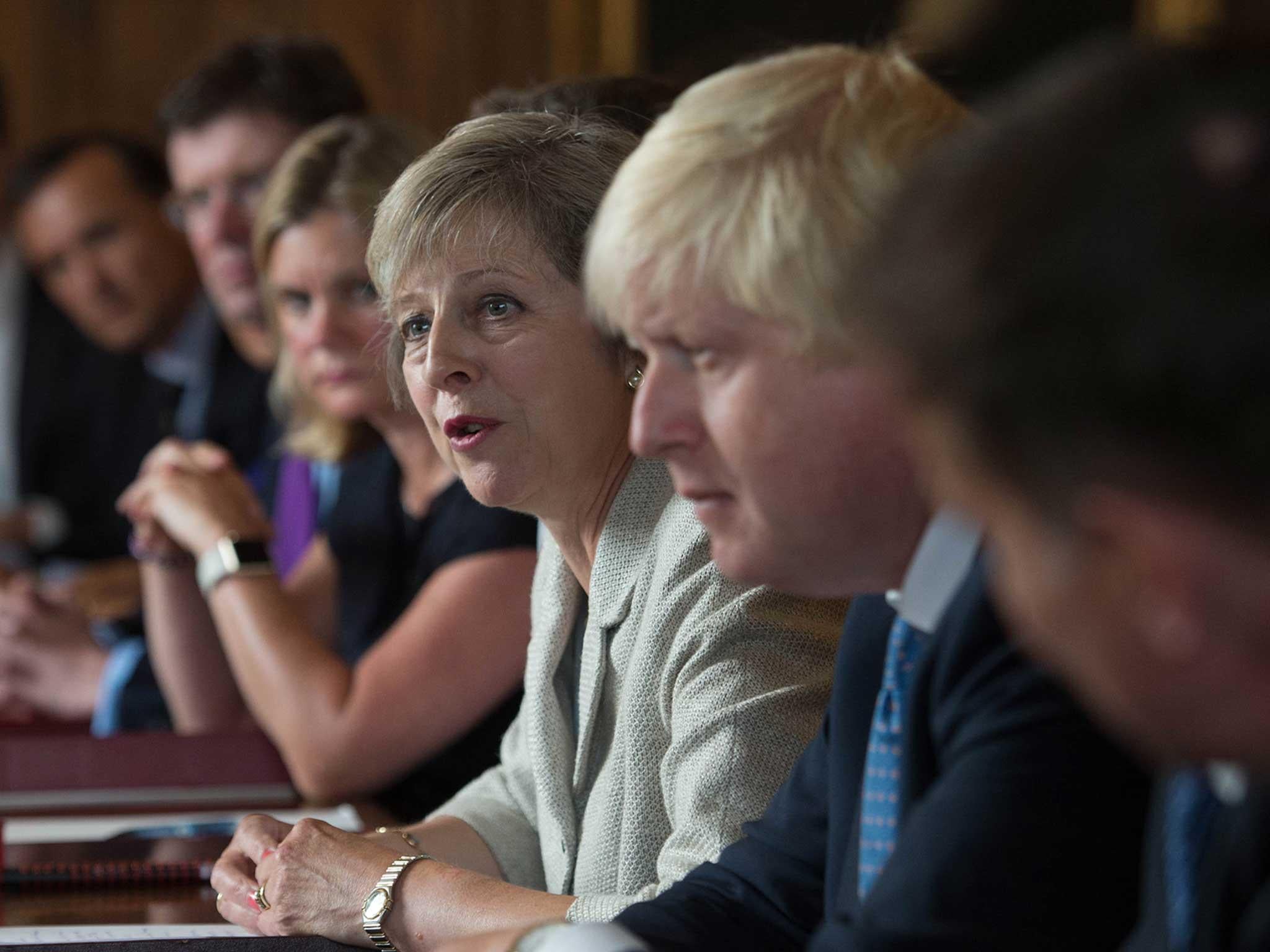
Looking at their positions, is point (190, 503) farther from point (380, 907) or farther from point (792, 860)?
point (792, 860)

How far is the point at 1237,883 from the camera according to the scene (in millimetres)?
713

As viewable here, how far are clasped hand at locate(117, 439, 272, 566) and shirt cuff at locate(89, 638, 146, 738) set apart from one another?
25cm

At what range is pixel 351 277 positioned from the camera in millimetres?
2275

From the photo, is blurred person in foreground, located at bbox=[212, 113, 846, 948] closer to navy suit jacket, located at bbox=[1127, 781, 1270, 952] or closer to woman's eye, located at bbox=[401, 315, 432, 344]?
woman's eye, located at bbox=[401, 315, 432, 344]

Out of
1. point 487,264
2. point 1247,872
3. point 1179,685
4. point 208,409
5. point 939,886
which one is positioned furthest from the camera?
point 208,409

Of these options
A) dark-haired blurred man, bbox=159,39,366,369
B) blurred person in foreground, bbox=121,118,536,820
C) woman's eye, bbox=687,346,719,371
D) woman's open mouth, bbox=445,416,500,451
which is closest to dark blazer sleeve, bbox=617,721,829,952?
woman's eye, bbox=687,346,719,371

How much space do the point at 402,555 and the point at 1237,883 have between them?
170 cm

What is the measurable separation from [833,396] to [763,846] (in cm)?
40

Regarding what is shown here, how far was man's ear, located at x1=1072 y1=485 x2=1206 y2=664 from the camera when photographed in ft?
1.80

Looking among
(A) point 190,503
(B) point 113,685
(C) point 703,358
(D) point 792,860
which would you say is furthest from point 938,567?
(B) point 113,685

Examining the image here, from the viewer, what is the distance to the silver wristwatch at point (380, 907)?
4.22ft

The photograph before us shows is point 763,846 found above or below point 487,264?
below

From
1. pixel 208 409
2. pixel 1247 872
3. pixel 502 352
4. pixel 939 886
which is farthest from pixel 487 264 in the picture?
pixel 208 409

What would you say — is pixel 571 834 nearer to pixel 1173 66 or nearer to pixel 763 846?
pixel 763 846
